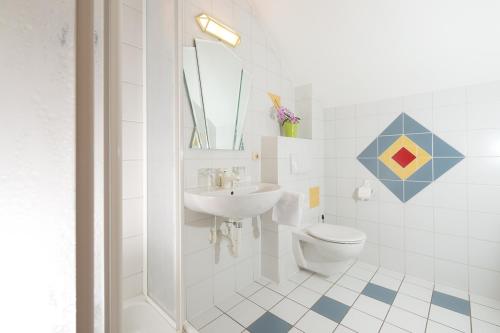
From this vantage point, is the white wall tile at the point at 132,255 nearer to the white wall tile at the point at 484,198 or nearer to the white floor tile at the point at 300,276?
the white floor tile at the point at 300,276

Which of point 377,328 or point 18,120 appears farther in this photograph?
point 377,328

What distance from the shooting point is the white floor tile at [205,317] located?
52.4 inches

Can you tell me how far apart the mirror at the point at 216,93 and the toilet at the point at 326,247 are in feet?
3.05

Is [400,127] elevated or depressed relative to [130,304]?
elevated

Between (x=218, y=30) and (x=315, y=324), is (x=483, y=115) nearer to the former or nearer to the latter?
(x=315, y=324)

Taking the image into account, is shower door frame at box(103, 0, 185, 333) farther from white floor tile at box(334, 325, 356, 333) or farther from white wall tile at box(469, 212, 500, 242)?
white wall tile at box(469, 212, 500, 242)

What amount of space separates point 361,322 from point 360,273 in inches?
24.9

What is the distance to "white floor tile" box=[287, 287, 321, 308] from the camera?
60.2 inches

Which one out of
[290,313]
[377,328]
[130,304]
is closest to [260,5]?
[130,304]

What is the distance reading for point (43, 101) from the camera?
0.20 metres

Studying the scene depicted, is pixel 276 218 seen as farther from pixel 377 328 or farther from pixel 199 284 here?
pixel 377 328

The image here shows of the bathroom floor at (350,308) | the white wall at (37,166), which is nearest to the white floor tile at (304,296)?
the bathroom floor at (350,308)

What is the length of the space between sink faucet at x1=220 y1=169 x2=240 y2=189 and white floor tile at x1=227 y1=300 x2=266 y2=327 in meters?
0.81

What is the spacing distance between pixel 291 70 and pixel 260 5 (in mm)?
610
